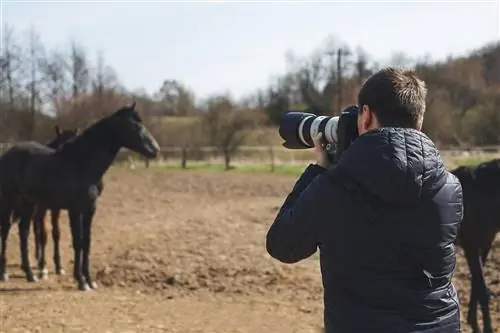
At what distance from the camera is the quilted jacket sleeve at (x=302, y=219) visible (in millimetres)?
2193

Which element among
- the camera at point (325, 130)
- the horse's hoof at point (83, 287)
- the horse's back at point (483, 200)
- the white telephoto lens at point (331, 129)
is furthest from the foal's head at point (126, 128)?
the white telephoto lens at point (331, 129)

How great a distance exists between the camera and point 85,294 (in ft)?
25.7

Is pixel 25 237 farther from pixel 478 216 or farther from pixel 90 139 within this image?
pixel 478 216

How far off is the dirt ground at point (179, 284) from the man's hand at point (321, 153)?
3994 millimetres

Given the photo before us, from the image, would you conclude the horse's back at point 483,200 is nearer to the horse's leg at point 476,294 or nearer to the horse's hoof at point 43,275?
the horse's leg at point 476,294

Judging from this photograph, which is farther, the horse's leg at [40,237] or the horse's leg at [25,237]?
the horse's leg at [40,237]

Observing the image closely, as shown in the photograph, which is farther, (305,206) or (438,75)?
(438,75)

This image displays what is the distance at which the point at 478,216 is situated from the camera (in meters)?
6.69

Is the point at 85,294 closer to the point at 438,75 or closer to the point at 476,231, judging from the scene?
the point at 476,231

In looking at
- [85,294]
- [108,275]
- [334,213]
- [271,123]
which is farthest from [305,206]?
[271,123]

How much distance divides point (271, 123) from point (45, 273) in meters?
39.2

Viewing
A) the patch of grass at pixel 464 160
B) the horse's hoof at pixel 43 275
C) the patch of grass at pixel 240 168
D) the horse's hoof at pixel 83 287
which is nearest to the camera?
the horse's hoof at pixel 83 287

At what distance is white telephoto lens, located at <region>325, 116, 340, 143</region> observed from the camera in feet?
8.14

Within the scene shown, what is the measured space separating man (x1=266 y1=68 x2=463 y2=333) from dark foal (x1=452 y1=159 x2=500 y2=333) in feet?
15.1
